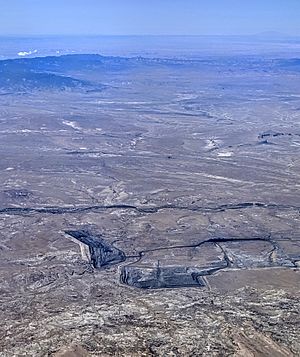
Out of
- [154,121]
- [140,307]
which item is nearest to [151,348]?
[140,307]

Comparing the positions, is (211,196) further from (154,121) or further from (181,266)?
(154,121)

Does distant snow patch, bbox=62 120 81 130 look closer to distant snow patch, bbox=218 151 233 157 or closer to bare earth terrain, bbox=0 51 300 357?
bare earth terrain, bbox=0 51 300 357

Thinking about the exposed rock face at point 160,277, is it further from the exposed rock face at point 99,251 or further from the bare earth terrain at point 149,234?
the exposed rock face at point 99,251

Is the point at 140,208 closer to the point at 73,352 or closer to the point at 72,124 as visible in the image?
the point at 73,352

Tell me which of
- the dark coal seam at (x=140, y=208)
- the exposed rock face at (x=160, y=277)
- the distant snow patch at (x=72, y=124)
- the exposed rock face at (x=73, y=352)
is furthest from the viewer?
the distant snow patch at (x=72, y=124)

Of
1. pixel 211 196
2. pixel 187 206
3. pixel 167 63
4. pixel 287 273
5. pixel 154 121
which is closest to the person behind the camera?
pixel 287 273

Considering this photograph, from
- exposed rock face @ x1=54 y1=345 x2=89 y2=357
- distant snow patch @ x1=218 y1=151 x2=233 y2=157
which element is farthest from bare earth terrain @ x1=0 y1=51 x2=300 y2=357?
distant snow patch @ x1=218 y1=151 x2=233 y2=157

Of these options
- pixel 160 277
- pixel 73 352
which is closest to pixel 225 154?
pixel 160 277

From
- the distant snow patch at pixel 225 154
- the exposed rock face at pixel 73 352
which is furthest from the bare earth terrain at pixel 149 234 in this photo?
the distant snow patch at pixel 225 154
